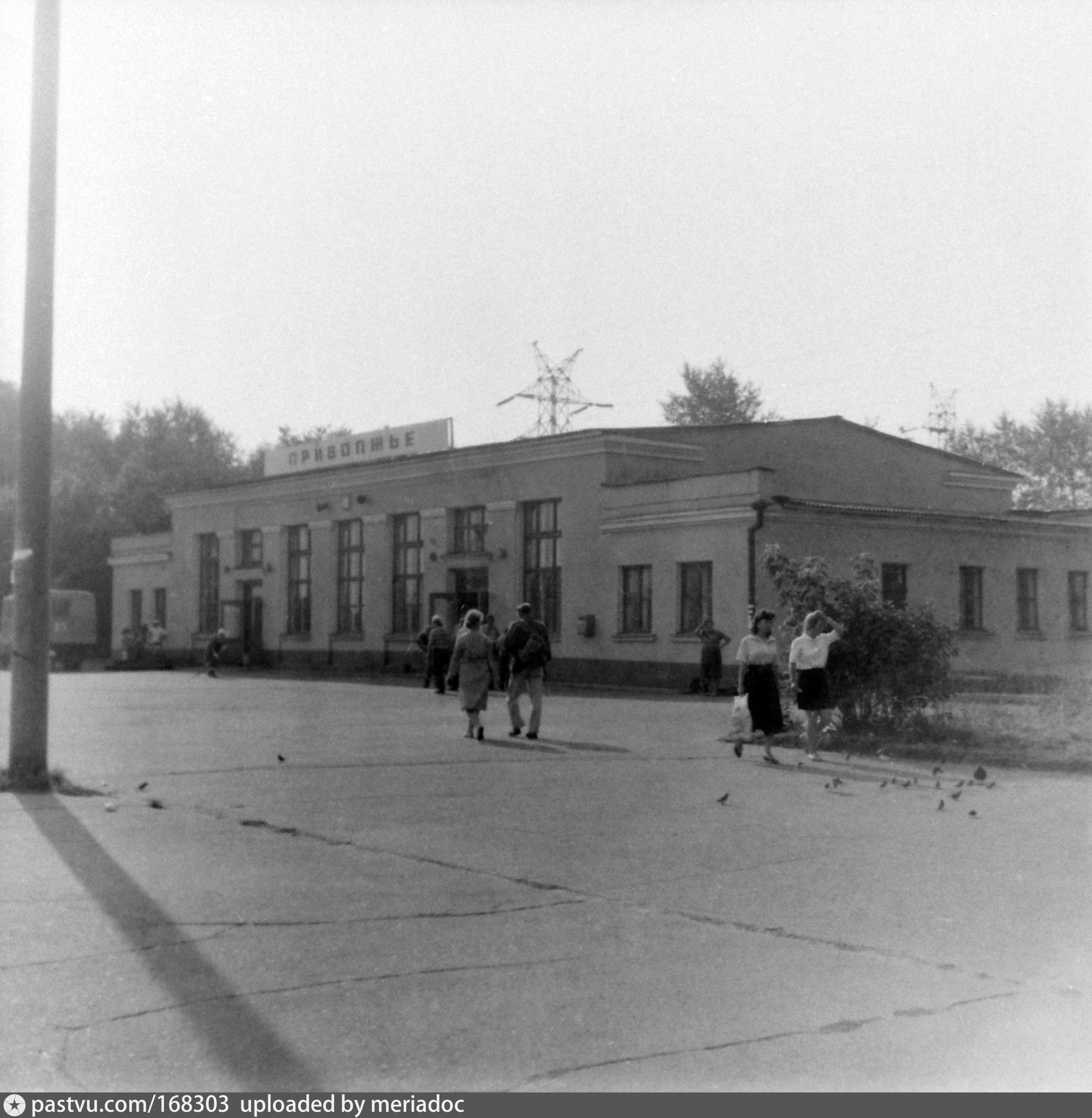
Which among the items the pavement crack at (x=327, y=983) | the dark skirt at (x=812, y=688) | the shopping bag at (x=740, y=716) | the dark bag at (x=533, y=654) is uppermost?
the dark bag at (x=533, y=654)

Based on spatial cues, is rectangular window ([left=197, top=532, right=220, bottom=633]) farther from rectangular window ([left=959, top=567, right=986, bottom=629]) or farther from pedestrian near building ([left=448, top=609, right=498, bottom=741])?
pedestrian near building ([left=448, top=609, right=498, bottom=741])

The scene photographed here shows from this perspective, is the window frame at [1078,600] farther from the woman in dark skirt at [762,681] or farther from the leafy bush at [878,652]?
the woman in dark skirt at [762,681]

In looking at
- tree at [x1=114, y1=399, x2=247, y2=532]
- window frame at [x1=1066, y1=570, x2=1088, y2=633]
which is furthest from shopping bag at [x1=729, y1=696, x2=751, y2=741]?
tree at [x1=114, y1=399, x2=247, y2=532]

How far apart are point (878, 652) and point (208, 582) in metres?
38.2

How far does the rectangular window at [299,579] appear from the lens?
47469mm

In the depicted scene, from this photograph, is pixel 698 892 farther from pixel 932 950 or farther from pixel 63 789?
pixel 63 789

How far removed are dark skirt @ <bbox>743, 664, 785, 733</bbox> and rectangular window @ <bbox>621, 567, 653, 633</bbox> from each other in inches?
750

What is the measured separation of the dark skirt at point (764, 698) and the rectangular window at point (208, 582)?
3798cm

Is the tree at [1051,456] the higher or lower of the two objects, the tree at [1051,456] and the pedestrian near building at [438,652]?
the higher

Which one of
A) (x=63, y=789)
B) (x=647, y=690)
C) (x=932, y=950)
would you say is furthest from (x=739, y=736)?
(x=647, y=690)

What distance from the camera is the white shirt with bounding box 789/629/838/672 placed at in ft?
51.8

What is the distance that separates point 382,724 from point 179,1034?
1569cm

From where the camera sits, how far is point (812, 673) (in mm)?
15695

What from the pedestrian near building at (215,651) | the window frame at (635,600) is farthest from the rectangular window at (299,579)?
the window frame at (635,600)
